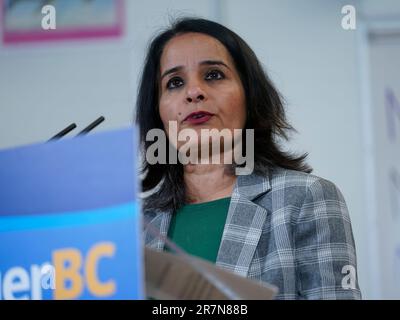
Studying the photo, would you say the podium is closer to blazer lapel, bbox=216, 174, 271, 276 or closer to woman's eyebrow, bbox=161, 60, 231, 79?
blazer lapel, bbox=216, 174, 271, 276

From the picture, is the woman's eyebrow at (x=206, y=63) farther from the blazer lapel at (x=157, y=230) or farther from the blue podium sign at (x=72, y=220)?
the blue podium sign at (x=72, y=220)

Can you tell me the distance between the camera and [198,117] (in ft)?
3.63

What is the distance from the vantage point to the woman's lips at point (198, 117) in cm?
111

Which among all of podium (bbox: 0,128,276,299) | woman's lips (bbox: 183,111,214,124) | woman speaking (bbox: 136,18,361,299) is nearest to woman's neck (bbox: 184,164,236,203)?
woman speaking (bbox: 136,18,361,299)

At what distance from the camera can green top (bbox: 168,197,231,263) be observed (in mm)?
1018

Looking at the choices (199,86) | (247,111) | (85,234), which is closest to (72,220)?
(85,234)

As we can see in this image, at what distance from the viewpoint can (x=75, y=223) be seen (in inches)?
25.7

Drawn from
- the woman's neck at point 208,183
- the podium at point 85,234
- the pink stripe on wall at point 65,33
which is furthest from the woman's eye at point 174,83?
the podium at point 85,234

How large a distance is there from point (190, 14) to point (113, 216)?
796 mm

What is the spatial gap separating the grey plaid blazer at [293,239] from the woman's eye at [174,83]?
0.23m

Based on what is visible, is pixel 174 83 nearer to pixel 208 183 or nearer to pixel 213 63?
pixel 213 63

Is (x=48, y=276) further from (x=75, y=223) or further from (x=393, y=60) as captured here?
(x=393, y=60)

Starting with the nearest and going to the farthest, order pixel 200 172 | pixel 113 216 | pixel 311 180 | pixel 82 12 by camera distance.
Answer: pixel 113 216
pixel 311 180
pixel 200 172
pixel 82 12

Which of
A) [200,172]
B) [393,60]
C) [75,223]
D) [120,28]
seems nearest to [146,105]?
[200,172]
